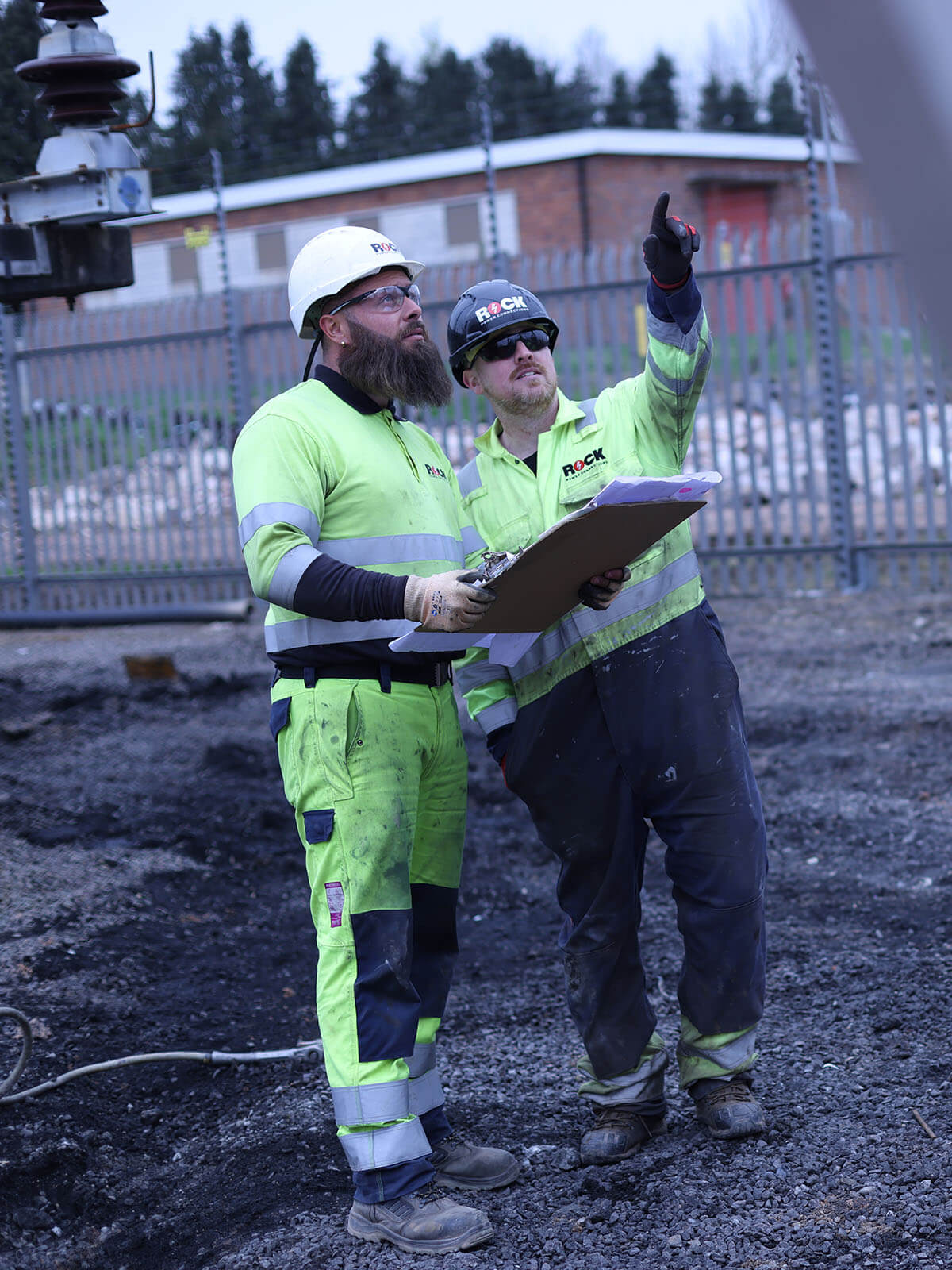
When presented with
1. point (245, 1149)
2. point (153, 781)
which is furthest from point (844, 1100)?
point (153, 781)

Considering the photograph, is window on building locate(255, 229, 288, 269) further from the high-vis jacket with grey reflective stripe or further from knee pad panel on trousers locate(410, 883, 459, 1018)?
knee pad panel on trousers locate(410, 883, 459, 1018)

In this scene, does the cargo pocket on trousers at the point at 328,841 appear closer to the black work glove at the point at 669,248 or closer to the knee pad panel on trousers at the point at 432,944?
the knee pad panel on trousers at the point at 432,944

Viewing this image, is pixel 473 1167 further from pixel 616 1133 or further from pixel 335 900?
pixel 335 900

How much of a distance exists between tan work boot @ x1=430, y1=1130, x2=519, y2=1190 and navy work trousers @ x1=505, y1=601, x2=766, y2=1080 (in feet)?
1.12

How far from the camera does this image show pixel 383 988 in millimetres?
3123

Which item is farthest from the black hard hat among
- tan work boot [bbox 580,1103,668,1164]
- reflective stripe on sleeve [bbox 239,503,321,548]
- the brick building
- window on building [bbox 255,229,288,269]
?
window on building [bbox 255,229,288,269]

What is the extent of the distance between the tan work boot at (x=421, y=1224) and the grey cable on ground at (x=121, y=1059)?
1.03 meters

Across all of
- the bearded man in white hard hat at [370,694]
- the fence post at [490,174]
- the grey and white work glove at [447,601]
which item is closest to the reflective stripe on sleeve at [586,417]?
the bearded man in white hard hat at [370,694]

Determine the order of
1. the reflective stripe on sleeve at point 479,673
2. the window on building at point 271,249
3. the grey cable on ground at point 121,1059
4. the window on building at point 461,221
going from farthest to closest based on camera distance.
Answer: the window on building at point 271,249 < the window on building at point 461,221 < the grey cable on ground at point 121,1059 < the reflective stripe on sleeve at point 479,673

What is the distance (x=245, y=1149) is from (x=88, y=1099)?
0.61m

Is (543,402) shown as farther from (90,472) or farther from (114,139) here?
(90,472)

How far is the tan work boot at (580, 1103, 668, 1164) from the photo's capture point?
3.38 m

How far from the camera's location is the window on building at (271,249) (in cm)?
2655

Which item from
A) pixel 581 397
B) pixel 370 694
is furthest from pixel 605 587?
pixel 581 397
